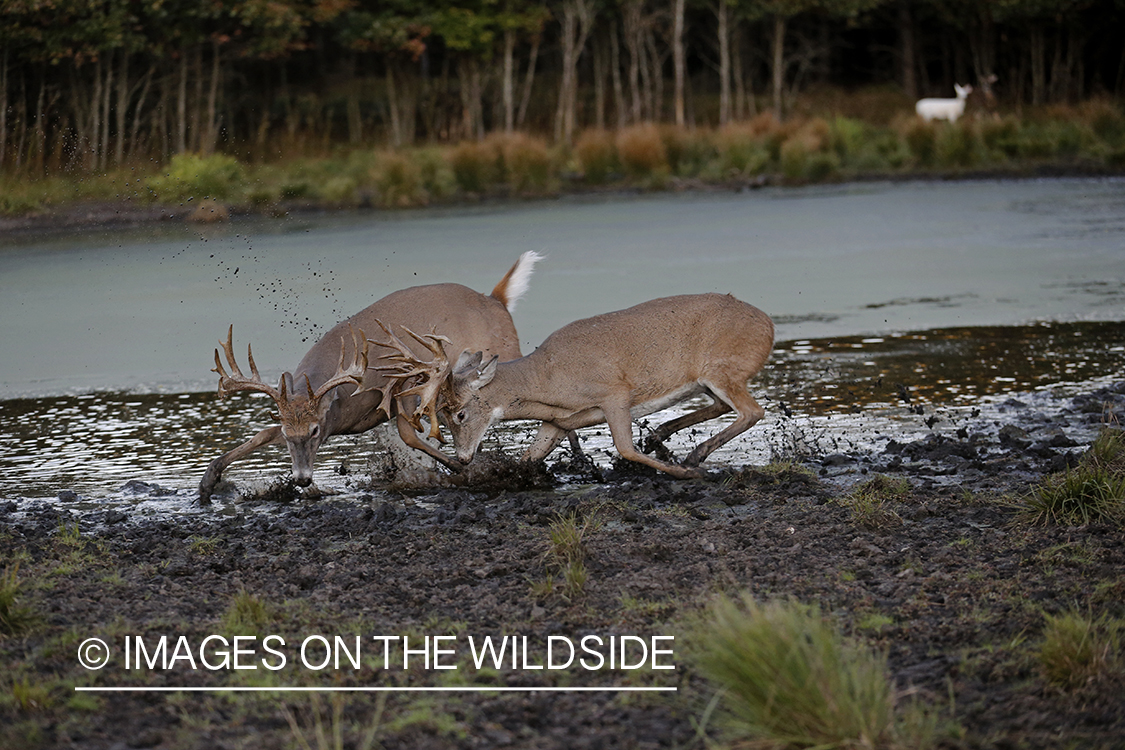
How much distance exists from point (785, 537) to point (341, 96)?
29170 mm

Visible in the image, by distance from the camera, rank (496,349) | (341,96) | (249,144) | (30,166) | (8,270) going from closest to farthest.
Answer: (496,349), (8,270), (30,166), (249,144), (341,96)

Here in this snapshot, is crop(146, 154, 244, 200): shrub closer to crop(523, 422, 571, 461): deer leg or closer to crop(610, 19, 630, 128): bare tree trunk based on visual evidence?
crop(610, 19, 630, 128): bare tree trunk

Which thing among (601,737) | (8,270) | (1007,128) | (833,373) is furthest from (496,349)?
(1007,128)

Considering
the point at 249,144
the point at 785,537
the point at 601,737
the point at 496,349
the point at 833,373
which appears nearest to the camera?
the point at 601,737

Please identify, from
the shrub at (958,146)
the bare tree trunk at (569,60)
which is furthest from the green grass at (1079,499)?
the bare tree trunk at (569,60)

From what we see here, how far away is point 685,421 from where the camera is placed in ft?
25.8

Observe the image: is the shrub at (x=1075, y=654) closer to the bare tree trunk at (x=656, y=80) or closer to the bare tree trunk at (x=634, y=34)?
the bare tree trunk at (x=634, y=34)

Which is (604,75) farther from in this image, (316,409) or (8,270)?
(316,409)

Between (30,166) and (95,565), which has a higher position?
(30,166)

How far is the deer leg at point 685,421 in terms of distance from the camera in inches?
303

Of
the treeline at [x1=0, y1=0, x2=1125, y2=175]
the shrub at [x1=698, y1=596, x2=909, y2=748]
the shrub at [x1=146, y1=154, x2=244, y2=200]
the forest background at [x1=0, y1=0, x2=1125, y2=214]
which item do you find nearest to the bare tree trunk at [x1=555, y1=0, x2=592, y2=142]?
the treeline at [x1=0, y1=0, x2=1125, y2=175]

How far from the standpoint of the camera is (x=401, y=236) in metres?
17.6

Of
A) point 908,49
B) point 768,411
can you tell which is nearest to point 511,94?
point 908,49

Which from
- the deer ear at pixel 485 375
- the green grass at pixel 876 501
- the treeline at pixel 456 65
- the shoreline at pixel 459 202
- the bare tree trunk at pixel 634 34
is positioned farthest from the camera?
the bare tree trunk at pixel 634 34
